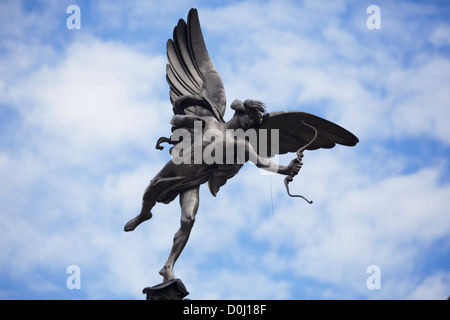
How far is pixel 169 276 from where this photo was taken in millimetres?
13969

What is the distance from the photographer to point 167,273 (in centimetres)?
1402

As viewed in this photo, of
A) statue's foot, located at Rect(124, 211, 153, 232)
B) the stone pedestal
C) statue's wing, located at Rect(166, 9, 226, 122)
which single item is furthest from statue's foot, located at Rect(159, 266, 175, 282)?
statue's wing, located at Rect(166, 9, 226, 122)

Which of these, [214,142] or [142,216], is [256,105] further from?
[142,216]

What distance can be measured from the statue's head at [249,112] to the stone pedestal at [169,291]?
309 cm

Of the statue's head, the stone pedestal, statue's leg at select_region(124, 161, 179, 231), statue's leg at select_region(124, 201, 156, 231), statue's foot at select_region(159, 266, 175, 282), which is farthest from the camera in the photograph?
statue's leg at select_region(124, 201, 156, 231)

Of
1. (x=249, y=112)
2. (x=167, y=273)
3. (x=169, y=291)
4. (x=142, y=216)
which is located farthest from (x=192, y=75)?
(x=169, y=291)

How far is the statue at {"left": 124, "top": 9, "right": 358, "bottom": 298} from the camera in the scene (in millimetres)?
14430

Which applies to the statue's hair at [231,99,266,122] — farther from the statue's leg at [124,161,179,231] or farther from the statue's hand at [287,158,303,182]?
the statue's leg at [124,161,179,231]

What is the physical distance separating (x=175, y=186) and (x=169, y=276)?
1.69 meters

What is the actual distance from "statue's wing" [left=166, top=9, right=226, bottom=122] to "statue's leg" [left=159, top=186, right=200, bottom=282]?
156 centimetres

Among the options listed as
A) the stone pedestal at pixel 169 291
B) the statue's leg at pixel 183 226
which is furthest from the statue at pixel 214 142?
the stone pedestal at pixel 169 291

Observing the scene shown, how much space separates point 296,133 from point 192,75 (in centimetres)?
236
